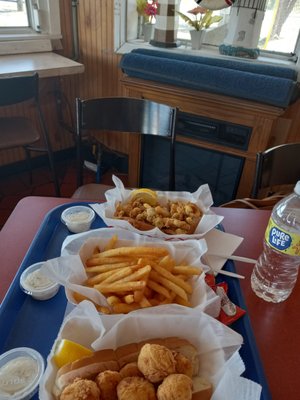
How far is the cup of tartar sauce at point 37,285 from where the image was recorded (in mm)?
679

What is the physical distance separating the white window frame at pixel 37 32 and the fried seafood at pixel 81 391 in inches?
94.9

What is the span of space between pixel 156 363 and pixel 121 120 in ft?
4.17

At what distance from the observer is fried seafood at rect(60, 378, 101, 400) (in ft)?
1.43

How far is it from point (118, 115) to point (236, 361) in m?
1.29

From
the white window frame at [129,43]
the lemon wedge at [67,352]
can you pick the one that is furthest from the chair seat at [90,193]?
the white window frame at [129,43]

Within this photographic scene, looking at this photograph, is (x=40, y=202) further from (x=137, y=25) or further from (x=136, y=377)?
(x=137, y=25)

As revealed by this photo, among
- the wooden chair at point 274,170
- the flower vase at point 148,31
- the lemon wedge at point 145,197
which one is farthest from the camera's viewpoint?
the flower vase at point 148,31

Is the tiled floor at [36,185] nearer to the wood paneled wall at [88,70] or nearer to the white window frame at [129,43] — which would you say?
the wood paneled wall at [88,70]

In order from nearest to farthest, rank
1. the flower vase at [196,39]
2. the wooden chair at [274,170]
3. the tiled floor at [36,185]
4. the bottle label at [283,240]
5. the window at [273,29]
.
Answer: the bottle label at [283,240], the wooden chair at [274,170], the window at [273,29], the flower vase at [196,39], the tiled floor at [36,185]

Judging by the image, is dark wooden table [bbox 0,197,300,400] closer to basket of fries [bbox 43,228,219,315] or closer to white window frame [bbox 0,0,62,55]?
basket of fries [bbox 43,228,219,315]

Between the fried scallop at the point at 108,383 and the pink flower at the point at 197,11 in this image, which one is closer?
the fried scallop at the point at 108,383

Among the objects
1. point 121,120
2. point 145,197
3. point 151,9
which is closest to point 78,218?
point 145,197

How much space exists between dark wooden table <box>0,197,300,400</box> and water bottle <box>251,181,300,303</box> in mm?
20

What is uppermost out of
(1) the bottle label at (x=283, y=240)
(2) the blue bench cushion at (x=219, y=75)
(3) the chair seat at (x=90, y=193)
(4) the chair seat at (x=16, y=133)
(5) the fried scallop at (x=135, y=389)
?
(2) the blue bench cushion at (x=219, y=75)
